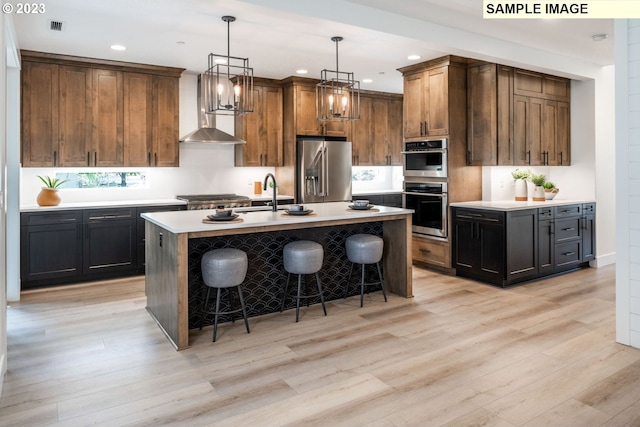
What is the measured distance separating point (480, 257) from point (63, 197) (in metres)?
5.10

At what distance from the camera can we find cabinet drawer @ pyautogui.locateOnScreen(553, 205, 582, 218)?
5.53 m

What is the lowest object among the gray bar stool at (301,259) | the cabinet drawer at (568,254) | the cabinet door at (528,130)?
the cabinet drawer at (568,254)

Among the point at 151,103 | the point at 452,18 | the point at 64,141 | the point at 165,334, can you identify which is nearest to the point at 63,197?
the point at 64,141

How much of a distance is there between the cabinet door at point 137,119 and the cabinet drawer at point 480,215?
3957mm

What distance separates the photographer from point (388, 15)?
416 centimetres

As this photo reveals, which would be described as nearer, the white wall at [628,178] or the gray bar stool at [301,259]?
the white wall at [628,178]

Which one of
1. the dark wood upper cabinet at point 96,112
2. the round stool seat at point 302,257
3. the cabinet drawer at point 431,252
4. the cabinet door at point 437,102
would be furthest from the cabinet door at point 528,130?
the dark wood upper cabinet at point 96,112

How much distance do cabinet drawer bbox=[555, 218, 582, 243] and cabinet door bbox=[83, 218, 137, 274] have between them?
5.13m

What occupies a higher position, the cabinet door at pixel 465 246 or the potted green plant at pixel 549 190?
the potted green plant at pixel 549 190

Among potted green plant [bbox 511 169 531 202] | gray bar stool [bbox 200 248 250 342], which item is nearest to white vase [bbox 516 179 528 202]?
potted green plant [bbox 511 169 531 202]

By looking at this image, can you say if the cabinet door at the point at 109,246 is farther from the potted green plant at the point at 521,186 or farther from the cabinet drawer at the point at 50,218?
the potted green plant at the point at 521,186

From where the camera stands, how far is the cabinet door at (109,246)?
521 centimetres

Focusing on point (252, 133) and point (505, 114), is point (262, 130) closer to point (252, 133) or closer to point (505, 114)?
point (252, 133)

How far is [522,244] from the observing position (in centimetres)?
513
